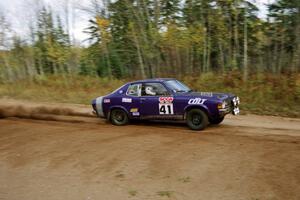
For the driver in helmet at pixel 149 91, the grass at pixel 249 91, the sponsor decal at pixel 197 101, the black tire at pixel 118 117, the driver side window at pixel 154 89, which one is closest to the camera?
the sponsor decal at pixel 197 101

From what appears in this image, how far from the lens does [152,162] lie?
22.6 ft

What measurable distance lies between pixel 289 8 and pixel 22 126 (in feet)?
60.3

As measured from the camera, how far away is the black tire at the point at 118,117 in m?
11.2

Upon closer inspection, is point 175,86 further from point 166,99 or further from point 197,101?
point 197,101

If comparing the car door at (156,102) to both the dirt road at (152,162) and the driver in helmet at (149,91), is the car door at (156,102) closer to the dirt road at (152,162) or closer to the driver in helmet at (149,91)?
the driver in helmet at (149,91)

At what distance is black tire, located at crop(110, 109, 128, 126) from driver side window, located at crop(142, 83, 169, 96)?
44.0 inches

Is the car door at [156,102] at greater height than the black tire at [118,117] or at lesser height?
greater

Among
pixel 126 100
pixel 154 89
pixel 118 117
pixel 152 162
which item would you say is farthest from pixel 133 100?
pixel 152 162

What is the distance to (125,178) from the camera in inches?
243

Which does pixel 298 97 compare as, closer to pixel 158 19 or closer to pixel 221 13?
pixel 221 13

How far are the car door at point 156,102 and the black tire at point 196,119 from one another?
56 centimetres

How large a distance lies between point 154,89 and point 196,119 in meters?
1.66

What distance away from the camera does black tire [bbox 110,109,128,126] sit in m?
11.2

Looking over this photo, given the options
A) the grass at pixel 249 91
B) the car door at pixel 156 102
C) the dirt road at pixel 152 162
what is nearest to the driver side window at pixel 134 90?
the car door at pixel 156 102
